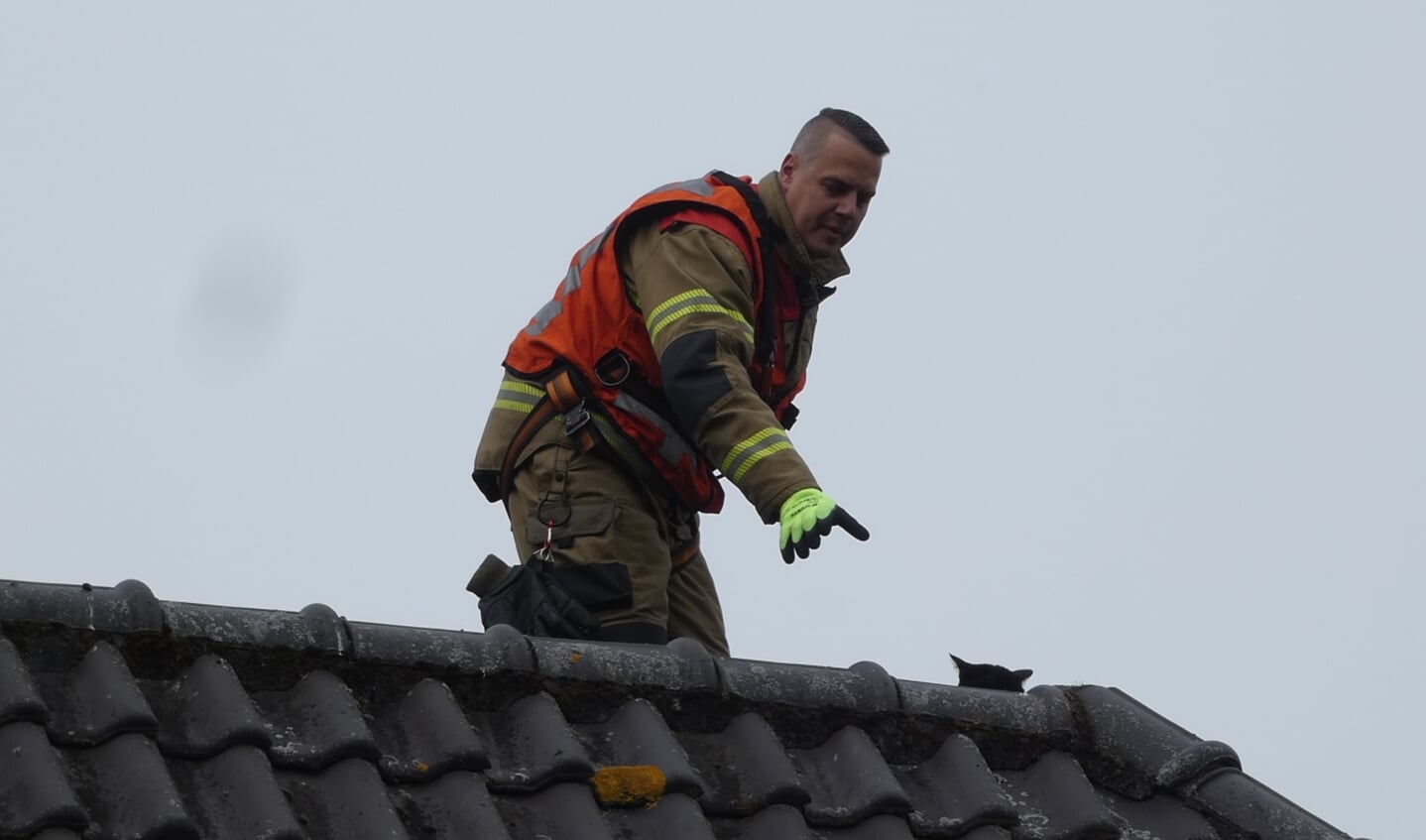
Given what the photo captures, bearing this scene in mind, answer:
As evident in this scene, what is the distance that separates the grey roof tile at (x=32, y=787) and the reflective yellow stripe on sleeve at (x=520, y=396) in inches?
94.6

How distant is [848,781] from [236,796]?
101 centimetres

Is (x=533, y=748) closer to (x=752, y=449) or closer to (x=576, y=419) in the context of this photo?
(x=752, y=449)

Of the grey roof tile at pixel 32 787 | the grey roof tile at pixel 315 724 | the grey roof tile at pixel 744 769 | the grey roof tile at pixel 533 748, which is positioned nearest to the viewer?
the grey roof tile at pixel 32 787

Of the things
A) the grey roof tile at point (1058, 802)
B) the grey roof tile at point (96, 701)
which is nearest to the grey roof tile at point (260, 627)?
the grey roof tile at point (96, 701)

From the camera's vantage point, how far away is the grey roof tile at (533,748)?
2826mm

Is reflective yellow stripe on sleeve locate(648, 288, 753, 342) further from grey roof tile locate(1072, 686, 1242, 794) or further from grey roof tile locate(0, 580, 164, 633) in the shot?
grey roof tile locate(0, 580, 164, 633)

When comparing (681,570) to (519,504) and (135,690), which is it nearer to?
(519,504)

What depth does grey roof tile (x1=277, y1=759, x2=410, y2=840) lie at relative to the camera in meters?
2.57

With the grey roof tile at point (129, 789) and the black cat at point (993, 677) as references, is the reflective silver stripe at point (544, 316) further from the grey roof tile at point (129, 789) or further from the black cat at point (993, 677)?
the grey roof tile at point (129, 789)

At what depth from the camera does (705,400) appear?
13.8 ft

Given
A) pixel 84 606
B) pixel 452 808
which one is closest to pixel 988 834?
pixel 452 808

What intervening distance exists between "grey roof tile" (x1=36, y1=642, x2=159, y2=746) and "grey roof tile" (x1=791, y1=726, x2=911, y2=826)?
1.01 meters

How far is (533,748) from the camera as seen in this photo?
2.92 metres

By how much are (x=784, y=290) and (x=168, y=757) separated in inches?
101
